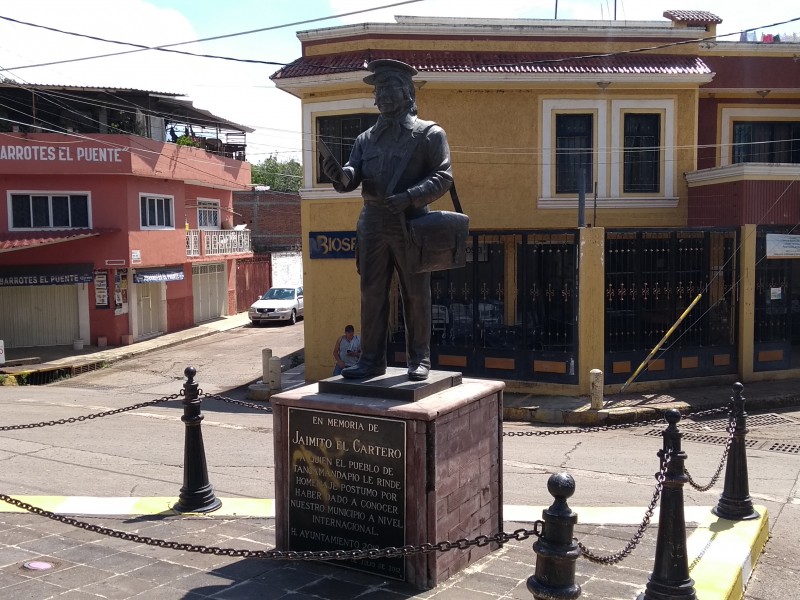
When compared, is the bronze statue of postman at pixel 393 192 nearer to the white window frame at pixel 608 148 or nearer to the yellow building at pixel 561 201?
the yellow building at pixel 561 201

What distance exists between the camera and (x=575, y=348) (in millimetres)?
14797

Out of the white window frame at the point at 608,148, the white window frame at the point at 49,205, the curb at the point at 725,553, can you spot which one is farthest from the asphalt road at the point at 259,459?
the white window frame at the point at 49,205

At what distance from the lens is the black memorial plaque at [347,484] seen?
18.7 ft

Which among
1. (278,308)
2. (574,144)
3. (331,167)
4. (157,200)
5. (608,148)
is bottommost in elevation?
(278,308)

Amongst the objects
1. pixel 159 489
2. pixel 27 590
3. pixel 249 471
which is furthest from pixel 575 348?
pixel 27 590

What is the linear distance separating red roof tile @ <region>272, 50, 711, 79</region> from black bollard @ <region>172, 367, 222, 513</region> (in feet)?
34.2

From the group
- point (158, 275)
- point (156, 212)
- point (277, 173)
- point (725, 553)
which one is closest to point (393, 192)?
point (725, 553)

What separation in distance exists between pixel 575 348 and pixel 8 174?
16370 mm

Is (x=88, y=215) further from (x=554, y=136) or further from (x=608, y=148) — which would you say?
(x=608, y=148)

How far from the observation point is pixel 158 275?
84.4 feet

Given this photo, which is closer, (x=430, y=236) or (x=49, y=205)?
(x=430, y=236)

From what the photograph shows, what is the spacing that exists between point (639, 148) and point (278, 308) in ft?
50.1

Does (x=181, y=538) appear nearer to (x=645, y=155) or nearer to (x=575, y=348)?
(x=575, y=348)

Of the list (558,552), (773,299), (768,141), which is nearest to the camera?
(558,552)
